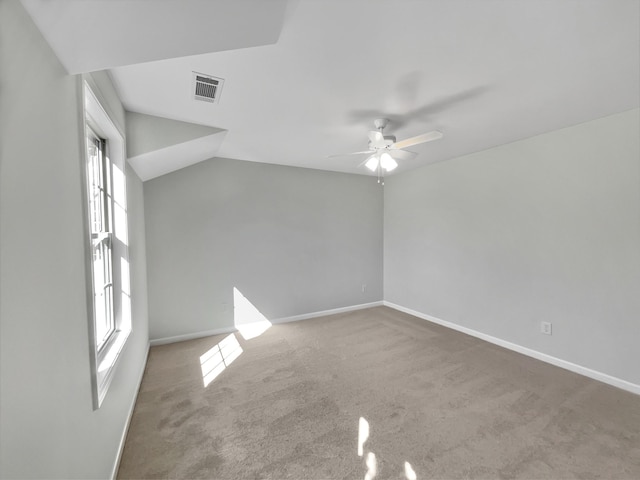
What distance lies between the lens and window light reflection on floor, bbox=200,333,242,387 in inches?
112

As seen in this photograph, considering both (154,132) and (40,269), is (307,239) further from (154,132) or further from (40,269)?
(40,269)

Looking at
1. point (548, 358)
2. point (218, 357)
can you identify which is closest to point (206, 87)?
point (218, 357)

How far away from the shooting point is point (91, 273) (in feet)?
4.29

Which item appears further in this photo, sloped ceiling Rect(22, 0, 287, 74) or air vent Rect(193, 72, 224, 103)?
air vent Rect(193, 72, 224, 103)

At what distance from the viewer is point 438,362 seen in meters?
3.04

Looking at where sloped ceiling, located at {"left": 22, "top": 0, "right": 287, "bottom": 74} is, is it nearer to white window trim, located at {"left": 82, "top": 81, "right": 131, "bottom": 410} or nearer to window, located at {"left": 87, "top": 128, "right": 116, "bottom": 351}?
white window trim, located at {"left": 82, "top": 81, "right": 131, "bottom": 410}

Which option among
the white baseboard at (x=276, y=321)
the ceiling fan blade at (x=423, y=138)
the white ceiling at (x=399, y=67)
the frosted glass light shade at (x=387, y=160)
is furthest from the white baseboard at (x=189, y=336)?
the ceiling fan blade at (x=423, y=138)

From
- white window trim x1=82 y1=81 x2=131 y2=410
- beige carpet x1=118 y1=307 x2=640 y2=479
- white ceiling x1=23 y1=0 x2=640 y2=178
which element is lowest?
beige carpet x1=118 y1=307 x2=640 y2=479

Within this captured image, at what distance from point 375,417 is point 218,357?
6.31 ft

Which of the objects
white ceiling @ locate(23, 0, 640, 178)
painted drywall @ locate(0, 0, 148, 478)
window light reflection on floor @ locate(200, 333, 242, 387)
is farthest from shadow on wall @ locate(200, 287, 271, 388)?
white ceiling @ locate(23, 0, 640, 178)

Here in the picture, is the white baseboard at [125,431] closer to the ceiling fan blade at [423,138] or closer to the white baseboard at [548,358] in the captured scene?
the ceiling fan blade at [423,138]

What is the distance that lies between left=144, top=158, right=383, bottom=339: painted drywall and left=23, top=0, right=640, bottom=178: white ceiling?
46.6 inches

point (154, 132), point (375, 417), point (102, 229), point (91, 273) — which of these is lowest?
point (375, 417)

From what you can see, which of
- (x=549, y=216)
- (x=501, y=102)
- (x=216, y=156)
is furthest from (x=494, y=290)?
(x=216, y=156)
